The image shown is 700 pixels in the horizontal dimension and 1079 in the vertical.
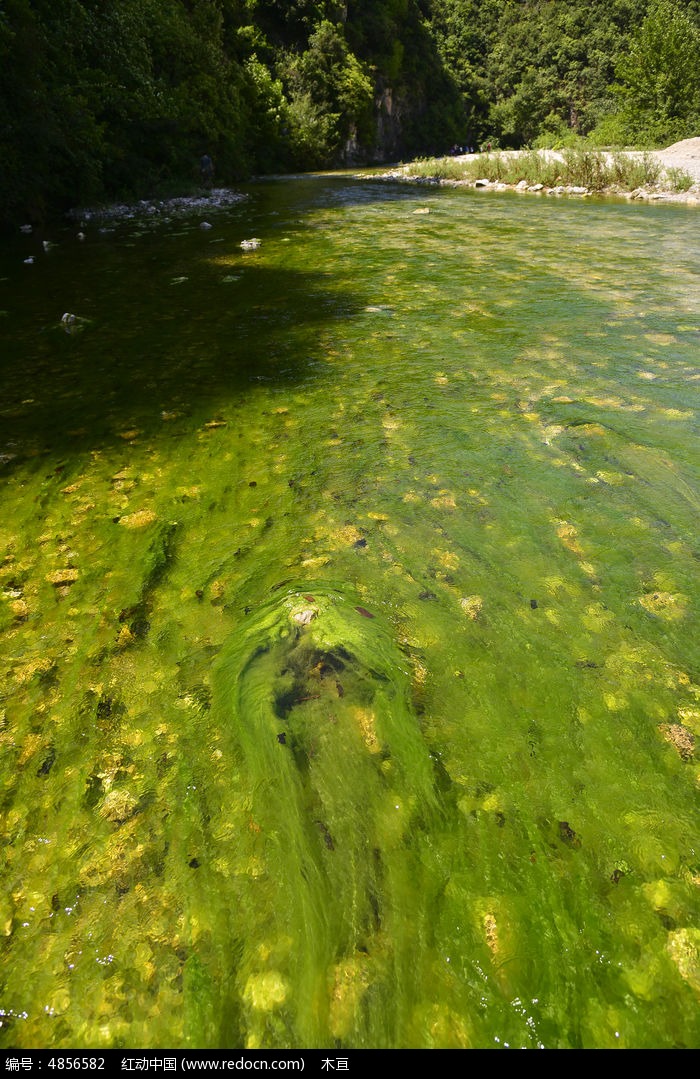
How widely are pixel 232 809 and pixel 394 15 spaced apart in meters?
53.1

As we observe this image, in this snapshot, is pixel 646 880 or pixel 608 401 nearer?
pixel 646 880

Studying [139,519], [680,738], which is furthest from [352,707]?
[139,519]

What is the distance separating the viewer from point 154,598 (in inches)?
95.4

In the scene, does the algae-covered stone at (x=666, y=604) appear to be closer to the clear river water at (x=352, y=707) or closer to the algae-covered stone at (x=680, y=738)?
the clear river water at (x=352, y=707)

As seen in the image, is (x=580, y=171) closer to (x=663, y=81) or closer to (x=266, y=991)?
(x=663, y=81)

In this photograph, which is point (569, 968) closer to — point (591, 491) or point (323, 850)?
point (323, 850)

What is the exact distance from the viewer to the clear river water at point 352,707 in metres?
1.29

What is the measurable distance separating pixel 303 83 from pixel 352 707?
38.2 meters

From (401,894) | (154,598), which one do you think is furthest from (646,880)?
(154,598)

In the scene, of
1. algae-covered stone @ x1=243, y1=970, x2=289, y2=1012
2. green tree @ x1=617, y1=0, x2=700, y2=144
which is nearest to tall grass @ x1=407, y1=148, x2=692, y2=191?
green tree @ x1=617, y1=0, x2=700, y2=144

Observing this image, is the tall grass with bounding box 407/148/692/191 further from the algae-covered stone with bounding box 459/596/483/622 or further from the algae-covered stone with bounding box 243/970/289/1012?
the algae-covered stone with bounding box 243/970/289/1012

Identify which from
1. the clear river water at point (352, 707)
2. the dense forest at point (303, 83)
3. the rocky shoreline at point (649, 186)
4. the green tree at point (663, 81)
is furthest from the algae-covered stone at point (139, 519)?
the green tree at point (663, 81)

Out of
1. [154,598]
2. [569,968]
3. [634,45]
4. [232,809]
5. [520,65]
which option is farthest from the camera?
[520,65]

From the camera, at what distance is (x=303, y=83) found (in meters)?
30.2
